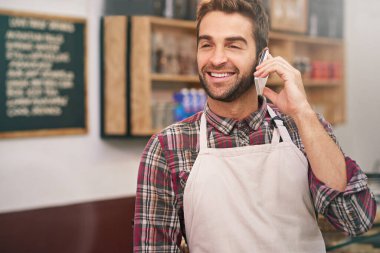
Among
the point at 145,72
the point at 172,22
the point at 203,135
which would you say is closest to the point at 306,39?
the point at 172,22

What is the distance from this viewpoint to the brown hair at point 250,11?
142cm


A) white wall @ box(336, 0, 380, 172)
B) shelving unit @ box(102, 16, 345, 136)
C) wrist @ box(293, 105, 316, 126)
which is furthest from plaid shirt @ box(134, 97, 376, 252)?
white wall @ box(336, 0, 380, 172)

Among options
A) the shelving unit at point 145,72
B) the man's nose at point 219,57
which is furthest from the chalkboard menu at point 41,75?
the man's nose at point 219,57

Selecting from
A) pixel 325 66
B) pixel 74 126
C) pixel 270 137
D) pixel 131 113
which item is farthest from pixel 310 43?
pixel 270 137

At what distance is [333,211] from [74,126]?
2573 mm

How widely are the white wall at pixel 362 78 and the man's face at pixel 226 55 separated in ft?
13.5

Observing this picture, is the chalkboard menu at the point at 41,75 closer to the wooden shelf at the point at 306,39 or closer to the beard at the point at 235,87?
the wooden shelf at the point at 306,39

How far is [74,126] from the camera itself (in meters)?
3.77

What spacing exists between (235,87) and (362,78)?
4.41 meters

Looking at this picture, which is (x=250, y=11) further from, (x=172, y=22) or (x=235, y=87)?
(x=172, y=22)

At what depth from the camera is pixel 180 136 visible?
1498 millimetres

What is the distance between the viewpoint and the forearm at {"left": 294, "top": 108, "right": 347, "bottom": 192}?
4.60 ft

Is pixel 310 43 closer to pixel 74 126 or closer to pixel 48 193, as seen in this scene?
pixel 74 126

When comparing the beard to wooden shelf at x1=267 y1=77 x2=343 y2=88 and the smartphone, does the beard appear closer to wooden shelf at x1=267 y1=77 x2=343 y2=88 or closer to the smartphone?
the smartphone
